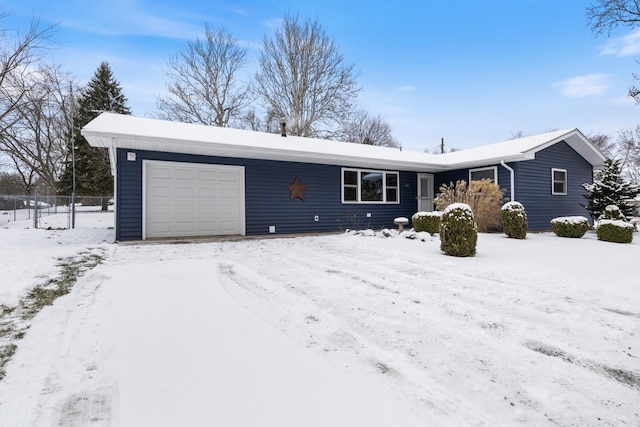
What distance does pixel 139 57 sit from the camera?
1447 cm

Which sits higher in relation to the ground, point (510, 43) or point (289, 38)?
point (289, 38)

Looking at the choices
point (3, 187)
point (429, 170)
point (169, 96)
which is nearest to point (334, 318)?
point (429, 170)

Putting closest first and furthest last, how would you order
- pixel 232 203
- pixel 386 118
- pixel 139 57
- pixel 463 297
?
pixel 463 297, pixel 232 203, pixel 139 57, pixel 386 118

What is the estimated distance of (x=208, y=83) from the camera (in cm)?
2022

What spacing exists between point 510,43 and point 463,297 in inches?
553

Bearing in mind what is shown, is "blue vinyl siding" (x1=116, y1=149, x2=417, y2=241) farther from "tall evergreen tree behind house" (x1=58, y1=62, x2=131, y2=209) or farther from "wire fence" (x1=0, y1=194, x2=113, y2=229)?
"tall evergreen tree behind house" (x1=58, y1=62, x2=131, y2=209)

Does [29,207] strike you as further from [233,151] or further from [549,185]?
[549,185]

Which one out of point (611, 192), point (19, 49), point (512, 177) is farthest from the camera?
point (19, 49)

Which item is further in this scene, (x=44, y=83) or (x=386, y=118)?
(x=386, y=118)

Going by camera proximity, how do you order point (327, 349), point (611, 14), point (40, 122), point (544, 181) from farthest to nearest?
point (40, 122) < point (544, 181) < point (611, 14) < point (327, 349)

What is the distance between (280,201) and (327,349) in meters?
7.96

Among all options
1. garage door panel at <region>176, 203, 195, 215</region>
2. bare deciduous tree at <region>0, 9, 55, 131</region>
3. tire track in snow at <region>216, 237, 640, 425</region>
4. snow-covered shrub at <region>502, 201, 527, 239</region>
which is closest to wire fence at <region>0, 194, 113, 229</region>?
bare deciduous tree at <region>0, 9, 55, 131</region>

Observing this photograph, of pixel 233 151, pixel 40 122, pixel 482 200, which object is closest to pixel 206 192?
pixel 233 151

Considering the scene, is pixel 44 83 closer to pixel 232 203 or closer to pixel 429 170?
pixel 232 203
